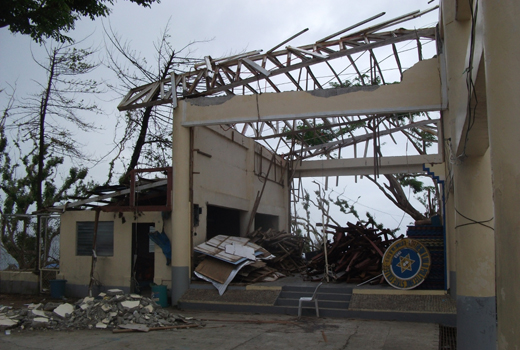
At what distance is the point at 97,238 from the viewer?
14.2 m

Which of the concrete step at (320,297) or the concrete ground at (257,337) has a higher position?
the concrete step at (320,297)

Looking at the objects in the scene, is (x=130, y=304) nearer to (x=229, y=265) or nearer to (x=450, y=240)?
(x=229, y=265)

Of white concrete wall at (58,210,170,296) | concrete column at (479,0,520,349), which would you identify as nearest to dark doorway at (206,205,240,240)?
white concrete wall at (58,210,170,296)

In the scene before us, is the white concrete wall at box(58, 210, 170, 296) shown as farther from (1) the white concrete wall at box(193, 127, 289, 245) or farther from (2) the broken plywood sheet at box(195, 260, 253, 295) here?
(1) the white concrete wall at box(193, 127, 289, 245)

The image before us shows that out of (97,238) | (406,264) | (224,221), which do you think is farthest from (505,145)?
(224,221)

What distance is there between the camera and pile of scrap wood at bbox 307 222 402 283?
487 inches

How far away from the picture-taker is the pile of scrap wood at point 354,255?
12.4 m

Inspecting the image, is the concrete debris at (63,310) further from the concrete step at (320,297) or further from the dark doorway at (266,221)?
the dark doorway at (266,221)

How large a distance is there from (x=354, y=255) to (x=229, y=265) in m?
3.44

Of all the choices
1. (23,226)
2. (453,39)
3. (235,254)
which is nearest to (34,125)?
(23,226)

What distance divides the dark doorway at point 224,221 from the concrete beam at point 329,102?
20.6 ft

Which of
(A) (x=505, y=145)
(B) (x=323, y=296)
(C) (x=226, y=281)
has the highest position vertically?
(A) (x=505, y=145)

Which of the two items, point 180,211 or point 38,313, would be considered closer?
point 38,313

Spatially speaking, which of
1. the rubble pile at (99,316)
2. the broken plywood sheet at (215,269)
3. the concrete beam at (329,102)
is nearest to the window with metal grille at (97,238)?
the broken plywood sheet at (215,269)
